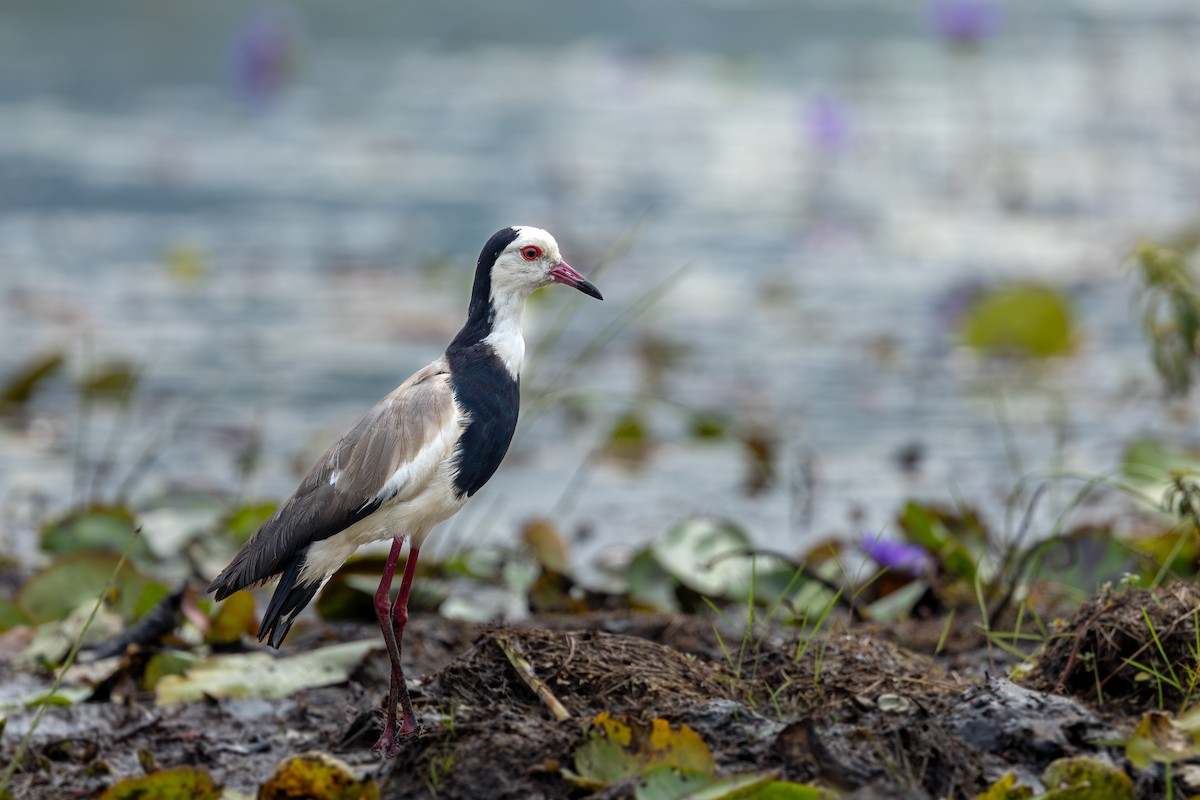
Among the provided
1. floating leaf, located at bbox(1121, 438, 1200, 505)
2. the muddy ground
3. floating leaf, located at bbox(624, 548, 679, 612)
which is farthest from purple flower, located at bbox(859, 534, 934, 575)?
floating leaf, located at bbox(1121, 438, 1200, 505)

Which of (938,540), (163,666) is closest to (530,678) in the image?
(163,666)

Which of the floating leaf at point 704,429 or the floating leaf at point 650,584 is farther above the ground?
the floating leaf at point 704,429

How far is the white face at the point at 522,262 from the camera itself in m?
3.46

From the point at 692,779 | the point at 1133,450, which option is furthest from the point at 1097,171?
the point at 692,779

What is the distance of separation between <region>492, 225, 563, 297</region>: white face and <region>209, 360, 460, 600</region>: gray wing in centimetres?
25

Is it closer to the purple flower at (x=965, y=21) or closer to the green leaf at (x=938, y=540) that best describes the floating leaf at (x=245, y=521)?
the green leaf at (x=938, y=540)

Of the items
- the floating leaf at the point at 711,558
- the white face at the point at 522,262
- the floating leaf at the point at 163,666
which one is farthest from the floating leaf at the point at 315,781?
the floating leaf at the point at 711,558

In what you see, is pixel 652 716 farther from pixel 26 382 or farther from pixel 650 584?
pixel 26 382

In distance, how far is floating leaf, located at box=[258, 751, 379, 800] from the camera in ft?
9.75

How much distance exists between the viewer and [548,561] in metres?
4.94

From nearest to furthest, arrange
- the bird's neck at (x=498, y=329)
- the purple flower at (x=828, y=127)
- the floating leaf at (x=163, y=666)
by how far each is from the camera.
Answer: the bird's neck at (x=498, y=329), the floating leaf at (x=163, y=666), the purple flower at (x=828, y=127)

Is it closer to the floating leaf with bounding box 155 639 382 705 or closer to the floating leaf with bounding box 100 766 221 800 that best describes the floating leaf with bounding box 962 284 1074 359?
the floating leaf with bounding box 155 639 382 705

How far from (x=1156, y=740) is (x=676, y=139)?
11.3 metres

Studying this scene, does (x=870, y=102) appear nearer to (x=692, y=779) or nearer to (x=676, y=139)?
(x=676, y=139)
